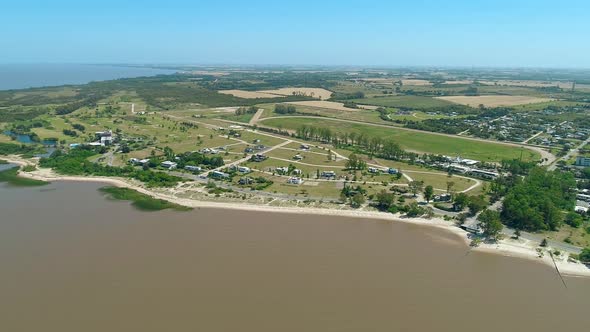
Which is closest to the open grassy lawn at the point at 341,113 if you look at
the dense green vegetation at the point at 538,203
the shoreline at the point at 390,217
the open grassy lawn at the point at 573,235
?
the dense green vegetation at the point at 538,203

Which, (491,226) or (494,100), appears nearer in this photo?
(491,226)

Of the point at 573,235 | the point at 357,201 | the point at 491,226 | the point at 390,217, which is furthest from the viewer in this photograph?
the point at 357,201

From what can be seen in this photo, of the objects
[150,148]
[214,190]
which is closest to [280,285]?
[214,190]

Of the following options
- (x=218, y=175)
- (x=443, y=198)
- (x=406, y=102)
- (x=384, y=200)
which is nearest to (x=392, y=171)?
(x=443, y=198)

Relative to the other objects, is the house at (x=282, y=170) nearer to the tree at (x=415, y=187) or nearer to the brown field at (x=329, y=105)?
the tree at (x=415, y=187)

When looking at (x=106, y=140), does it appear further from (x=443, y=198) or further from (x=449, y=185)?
(x=449, y=185)

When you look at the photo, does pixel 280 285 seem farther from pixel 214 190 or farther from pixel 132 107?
pixel 132 107
